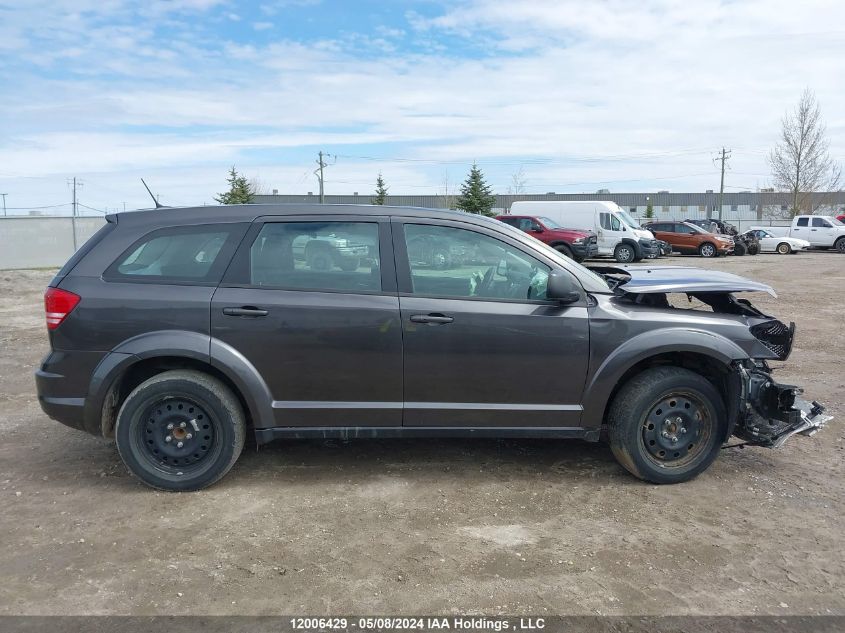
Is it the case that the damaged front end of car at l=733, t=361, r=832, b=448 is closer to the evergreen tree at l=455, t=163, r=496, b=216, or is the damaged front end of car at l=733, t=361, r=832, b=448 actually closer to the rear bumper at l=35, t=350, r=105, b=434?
the rear bumper at l=35, t=350, r=105, b=434

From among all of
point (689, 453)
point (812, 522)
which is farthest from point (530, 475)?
point (812, 522)

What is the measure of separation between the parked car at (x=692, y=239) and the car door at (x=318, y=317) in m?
29.3

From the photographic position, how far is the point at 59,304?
4.38 meters

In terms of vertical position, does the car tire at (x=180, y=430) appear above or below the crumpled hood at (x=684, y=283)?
below

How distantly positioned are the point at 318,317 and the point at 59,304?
5.39ft

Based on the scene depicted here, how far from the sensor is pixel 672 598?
329 centimetres

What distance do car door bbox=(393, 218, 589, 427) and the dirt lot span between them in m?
0.54

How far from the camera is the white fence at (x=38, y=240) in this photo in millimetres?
24391

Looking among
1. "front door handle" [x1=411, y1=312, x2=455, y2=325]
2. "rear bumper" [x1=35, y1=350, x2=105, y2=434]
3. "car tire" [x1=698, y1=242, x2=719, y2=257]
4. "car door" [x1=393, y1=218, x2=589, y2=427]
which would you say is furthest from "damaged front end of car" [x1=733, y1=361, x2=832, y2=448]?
"car tire" [x1=698, y1=242, x2=719, y2=257]

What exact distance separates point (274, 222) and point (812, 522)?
380 cm

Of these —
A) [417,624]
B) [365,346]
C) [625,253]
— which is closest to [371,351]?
[365,346]

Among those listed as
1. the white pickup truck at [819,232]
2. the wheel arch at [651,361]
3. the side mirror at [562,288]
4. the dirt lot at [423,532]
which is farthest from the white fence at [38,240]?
the white pickup truck at [819,232]

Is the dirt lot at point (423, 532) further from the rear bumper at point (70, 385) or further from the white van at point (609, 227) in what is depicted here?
the white van at point (609, 227)

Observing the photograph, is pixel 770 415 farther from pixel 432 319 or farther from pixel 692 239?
pixel 692 239
